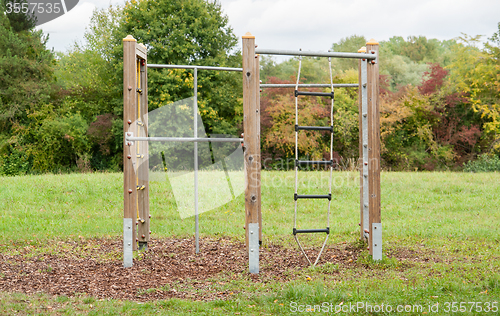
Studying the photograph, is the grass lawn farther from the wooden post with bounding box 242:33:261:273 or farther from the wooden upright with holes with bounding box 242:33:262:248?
the wooden upright with holes with bounding box 242:33:262:248

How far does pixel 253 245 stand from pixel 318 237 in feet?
7.72

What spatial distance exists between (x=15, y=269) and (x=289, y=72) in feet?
67.8

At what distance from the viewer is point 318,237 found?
253 inches

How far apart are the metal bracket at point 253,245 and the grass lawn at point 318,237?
21 cm

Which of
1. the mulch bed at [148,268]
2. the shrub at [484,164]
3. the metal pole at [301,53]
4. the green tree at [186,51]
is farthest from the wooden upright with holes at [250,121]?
the shrub at [484,164]

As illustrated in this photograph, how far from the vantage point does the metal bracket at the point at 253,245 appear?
4297 millimetres

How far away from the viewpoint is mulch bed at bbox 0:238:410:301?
391 centimetres

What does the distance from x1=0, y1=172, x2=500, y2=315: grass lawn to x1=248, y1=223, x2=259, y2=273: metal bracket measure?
21 cm

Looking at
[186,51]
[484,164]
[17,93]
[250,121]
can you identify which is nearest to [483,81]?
[484,164]

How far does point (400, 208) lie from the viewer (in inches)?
340

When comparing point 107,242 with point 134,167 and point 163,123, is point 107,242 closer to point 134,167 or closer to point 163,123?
point 134,167

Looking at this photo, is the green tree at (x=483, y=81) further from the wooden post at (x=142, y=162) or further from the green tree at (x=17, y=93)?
the green tree at (x=17, y=93)

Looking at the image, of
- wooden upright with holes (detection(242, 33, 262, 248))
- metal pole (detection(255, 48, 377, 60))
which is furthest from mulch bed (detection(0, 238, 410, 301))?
metal pole (detection(255, 48, 377, 60))

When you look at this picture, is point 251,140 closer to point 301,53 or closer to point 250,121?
point 250,121
